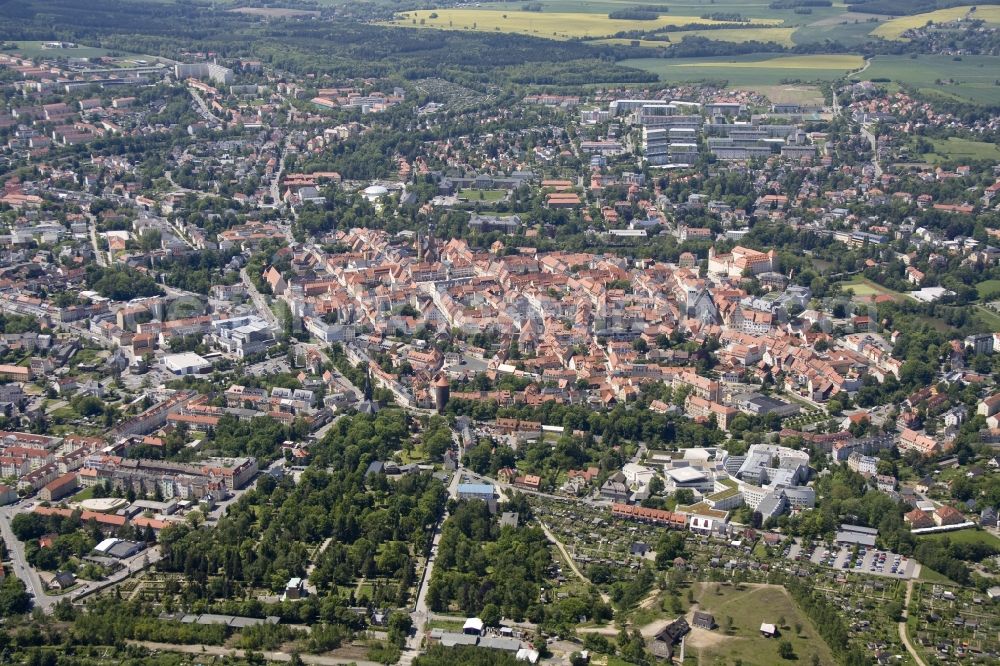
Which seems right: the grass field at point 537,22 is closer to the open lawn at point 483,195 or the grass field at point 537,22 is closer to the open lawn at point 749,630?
the open lawn at point 483,195

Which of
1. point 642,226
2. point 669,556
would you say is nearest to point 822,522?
point 669,556

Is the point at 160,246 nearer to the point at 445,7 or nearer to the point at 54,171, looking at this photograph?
the point at 54,171

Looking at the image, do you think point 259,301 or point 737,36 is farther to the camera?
point 737,36

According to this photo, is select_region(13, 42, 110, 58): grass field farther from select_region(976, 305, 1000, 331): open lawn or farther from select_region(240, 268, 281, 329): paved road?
select_region(976, 305, 1000, 331): open lawn

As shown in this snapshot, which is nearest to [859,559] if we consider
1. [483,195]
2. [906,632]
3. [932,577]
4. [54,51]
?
[932,577]

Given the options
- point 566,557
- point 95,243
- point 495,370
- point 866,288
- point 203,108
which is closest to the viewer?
point 566,557

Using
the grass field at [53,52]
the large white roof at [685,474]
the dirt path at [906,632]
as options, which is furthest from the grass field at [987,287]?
the grass field at [53,52]

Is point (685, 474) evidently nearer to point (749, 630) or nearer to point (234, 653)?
point (749, 630)
